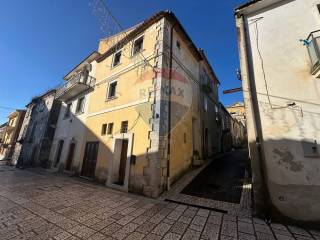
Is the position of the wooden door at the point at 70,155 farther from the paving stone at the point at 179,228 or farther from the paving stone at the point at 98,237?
the paving stone at the point at 179,228

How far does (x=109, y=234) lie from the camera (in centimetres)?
353

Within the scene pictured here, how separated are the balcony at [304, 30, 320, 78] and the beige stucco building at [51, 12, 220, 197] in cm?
529

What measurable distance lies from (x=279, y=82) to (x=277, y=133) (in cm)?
173

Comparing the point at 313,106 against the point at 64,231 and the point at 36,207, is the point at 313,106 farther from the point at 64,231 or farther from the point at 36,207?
the point at 36,207

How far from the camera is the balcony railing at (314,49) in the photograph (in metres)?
4.56

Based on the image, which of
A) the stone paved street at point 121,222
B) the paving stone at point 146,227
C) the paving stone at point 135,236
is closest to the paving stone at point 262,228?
the stone paved street at point 121,222

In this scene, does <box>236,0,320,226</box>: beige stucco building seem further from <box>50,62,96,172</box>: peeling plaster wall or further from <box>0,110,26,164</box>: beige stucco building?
<box>0,110,26,164</box>: beige stucco building

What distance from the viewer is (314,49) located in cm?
468

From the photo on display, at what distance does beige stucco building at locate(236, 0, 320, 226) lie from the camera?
428 cm

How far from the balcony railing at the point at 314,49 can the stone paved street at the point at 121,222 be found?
437cm

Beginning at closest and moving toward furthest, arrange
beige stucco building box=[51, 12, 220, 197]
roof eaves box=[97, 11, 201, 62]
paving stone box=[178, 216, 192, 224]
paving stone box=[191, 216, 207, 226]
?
1. paving stone box=[191, 216, 207, 226]
2. paving stone box=[178, 216, 192, 224]
3. beige stucco building box=[51, 12, 220, 197]
4. roof eaves box=[97, 11, 201, 62]

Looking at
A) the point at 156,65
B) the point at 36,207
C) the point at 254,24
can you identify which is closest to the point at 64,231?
the point at 36,207

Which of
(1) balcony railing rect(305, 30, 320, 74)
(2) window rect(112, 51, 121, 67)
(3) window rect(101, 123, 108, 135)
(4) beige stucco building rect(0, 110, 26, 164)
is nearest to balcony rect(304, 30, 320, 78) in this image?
(1) balcony railing rect(305, 30, 320, 74)

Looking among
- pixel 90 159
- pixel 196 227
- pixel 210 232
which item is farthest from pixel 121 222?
pixel 90 159
